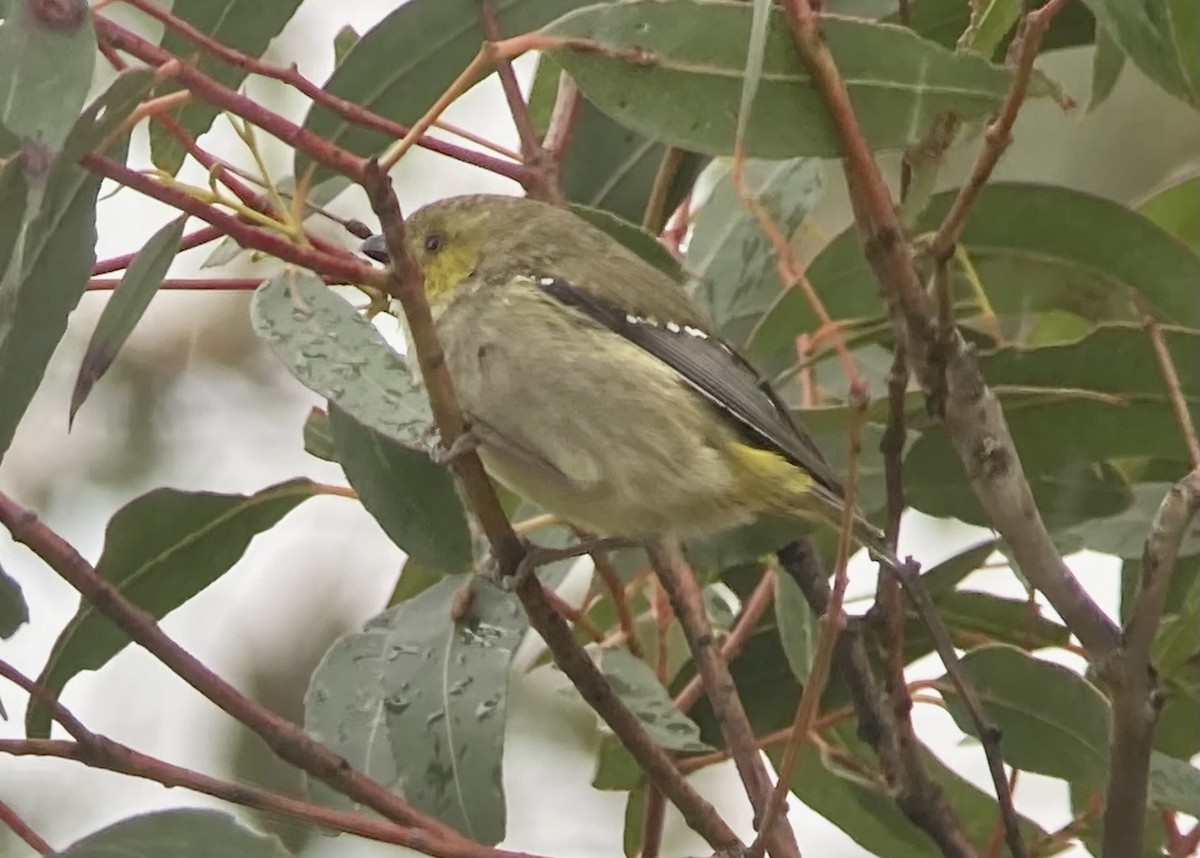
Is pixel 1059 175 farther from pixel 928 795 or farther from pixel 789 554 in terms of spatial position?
pixel 928 795

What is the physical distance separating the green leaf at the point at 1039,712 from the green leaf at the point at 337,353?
637 mm

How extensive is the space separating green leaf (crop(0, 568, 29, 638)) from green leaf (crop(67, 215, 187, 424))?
0.19 meters

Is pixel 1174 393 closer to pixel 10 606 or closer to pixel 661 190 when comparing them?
pixel 661 190

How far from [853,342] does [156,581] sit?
81 cm

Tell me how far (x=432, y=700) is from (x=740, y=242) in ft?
2.21

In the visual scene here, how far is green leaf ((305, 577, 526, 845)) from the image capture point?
4.91 feet

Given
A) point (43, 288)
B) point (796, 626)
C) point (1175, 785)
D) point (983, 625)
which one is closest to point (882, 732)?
point (796, 626)

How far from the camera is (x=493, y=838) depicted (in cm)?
147

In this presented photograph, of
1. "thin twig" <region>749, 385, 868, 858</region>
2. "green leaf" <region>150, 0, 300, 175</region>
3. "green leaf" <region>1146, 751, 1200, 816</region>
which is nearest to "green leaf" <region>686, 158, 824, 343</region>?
"green leaf" <region>150, 0, 300, 175</region>

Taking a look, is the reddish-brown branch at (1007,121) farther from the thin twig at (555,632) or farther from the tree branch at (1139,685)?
the thin twig at (555,632)

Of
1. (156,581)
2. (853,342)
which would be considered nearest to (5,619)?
(156,581)

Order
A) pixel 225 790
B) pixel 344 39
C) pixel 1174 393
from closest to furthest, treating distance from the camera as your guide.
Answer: pixel 225 790
pixel 1174 393
pixel 344 39

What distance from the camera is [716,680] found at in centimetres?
151

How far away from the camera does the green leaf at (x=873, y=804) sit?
1.78m
